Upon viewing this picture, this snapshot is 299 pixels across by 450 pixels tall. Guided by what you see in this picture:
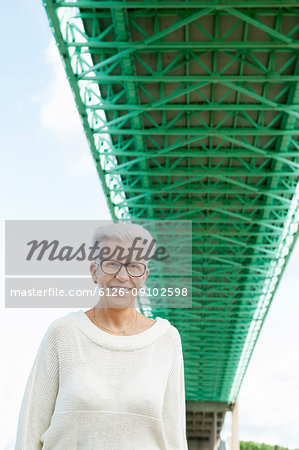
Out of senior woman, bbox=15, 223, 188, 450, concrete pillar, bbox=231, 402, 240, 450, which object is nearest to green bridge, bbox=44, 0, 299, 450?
senior woman, bbox=15, 223, 188, 450

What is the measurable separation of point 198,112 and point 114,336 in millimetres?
16519

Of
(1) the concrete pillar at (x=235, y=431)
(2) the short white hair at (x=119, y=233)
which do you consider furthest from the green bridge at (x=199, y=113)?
(1) the concrete pillar at (x=235, y=431)

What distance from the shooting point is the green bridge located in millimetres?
13938

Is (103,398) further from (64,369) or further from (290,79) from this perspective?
(290,79)

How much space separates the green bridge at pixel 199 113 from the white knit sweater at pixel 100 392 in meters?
10.7

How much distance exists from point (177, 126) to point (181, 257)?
12011 millimetres

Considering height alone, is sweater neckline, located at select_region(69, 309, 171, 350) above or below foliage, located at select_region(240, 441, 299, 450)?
below

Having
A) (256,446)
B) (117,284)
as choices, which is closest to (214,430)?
(256,446)

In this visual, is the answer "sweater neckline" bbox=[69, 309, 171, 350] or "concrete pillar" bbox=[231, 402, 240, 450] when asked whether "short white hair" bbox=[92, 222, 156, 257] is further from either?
"concrete pillar" bbox=[231, 402, 240, 450]

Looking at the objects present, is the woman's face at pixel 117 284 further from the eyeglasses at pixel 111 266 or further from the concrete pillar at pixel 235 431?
the concrete pillar at pixel 235 431

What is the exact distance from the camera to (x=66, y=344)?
259 cm

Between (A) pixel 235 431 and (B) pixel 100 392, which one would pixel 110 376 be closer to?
(B) pixel 100 392

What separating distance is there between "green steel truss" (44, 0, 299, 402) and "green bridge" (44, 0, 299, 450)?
4cm

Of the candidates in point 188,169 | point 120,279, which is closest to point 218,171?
point 188,169
